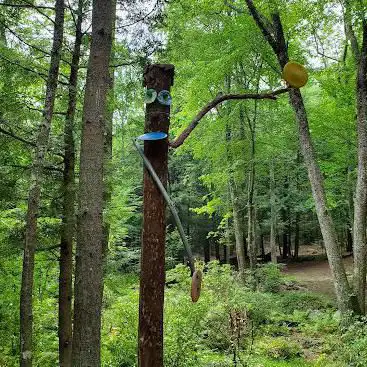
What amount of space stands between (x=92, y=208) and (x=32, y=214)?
1.23 m

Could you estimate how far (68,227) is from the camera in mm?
5391

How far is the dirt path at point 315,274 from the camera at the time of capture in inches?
639

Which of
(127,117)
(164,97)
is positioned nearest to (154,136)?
(164,97)

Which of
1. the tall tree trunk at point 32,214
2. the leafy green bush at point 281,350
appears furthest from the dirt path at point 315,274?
the tall tree trunk at point 32,214

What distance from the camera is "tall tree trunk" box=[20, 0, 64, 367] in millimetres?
4199

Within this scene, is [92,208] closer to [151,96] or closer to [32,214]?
[32,214]

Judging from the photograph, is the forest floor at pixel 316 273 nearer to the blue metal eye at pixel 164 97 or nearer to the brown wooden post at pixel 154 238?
the brown wooden post at pixel 154 238

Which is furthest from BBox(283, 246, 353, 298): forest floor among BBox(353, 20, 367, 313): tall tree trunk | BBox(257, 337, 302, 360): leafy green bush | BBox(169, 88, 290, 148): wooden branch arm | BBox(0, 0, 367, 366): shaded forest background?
BBox(169, 88, 290, 148): wooden branch arm

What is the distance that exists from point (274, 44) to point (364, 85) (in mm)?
2088

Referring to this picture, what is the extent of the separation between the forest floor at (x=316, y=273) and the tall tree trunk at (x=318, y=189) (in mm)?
7071

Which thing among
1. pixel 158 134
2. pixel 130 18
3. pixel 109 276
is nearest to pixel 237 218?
pixel 109 276

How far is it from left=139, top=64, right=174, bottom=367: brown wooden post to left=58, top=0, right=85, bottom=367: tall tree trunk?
307 cm

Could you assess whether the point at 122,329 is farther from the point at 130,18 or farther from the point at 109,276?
the point at 130,18

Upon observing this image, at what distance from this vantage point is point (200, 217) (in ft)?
79.8
